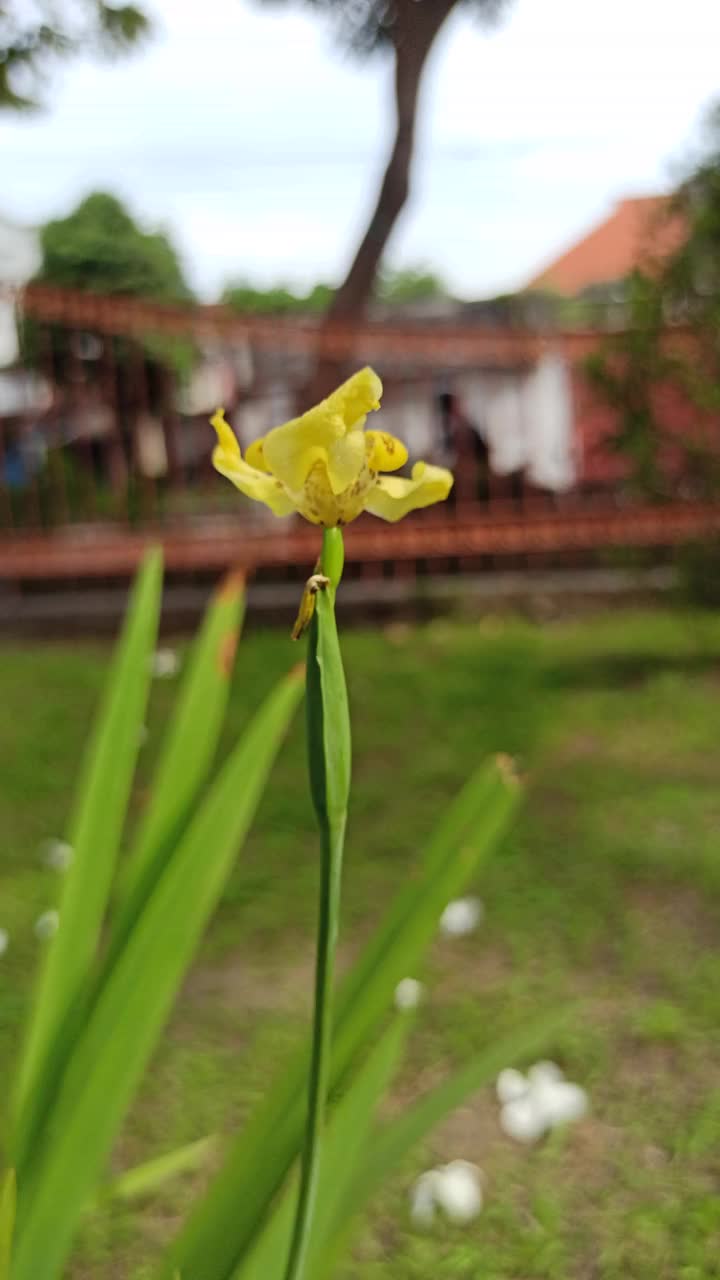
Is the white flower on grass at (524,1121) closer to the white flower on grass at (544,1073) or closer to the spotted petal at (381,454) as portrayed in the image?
the white flower on grass at (544,1073)

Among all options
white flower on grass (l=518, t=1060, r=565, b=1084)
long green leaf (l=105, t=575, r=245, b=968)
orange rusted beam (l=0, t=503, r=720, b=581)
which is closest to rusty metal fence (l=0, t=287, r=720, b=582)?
orange rusted beam (l=0, t=503, r=720, b=581)

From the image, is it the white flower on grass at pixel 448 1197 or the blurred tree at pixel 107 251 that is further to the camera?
the blurred tree at pixel 107 251

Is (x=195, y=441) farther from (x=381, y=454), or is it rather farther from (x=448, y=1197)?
(x=381, y=454)

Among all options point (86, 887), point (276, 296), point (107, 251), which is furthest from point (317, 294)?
point (86, 887)

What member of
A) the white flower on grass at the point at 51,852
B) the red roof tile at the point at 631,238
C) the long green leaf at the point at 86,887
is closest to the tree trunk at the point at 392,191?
the red roof tile at the point at 631,238

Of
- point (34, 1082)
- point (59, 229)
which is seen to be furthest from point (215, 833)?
point (59, 229)
